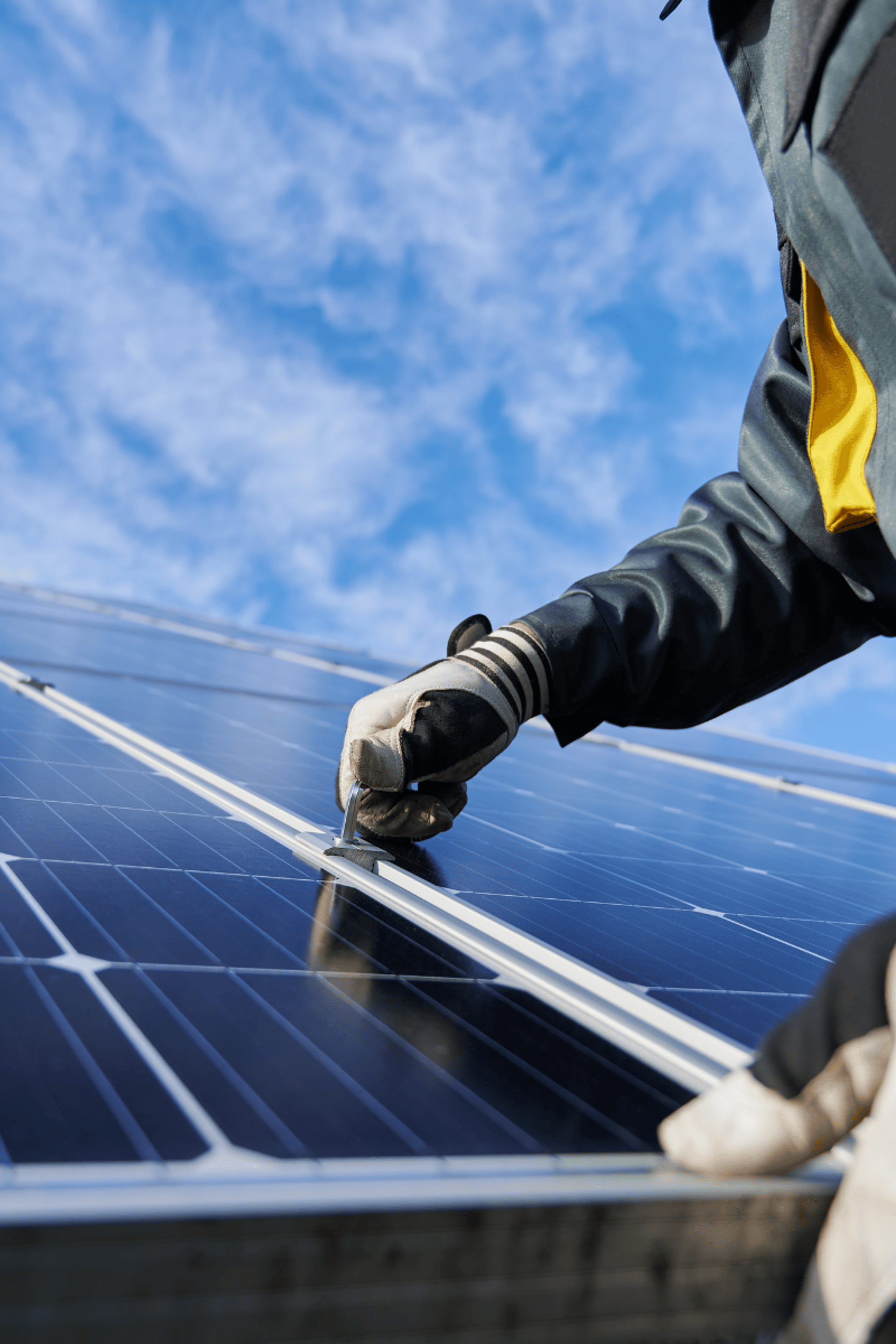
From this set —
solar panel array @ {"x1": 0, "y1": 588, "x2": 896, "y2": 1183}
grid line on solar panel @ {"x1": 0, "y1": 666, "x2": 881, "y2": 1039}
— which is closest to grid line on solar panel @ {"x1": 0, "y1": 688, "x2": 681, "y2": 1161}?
solar panel array @ {"x1": 0, "y1": 588, "x2": 896, "y2": 1183}

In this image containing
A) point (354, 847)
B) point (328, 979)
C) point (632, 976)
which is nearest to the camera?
point (328, 979)

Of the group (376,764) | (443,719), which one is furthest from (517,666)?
(376,764)

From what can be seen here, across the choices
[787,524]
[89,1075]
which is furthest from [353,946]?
[787,524]

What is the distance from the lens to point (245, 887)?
5.24 feet

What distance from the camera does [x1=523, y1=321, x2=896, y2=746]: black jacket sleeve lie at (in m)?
2.04

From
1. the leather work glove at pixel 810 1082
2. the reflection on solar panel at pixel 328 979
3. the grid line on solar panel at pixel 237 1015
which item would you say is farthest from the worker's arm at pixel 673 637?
the leather work glove at pixel 810 1082

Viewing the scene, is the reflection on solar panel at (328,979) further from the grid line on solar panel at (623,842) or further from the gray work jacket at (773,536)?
the gray work jacket at (773,536)

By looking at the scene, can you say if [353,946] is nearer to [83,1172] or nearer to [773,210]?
[83,1172]

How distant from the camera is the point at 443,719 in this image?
75.5 inches

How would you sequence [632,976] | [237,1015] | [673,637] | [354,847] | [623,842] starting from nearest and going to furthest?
[237,1015], [632,976], [354,847], [673,637], [623,842]

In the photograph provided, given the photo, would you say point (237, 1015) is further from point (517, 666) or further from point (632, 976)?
point (517, 666)

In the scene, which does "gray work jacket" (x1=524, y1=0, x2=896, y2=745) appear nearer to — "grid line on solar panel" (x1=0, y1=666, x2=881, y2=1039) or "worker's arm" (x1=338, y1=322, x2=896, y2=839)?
"worker's arm" (x1=338, y1=322, x2=896, y2=839)

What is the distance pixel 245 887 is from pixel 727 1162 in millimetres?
844

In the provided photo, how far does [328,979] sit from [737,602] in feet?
3.79
